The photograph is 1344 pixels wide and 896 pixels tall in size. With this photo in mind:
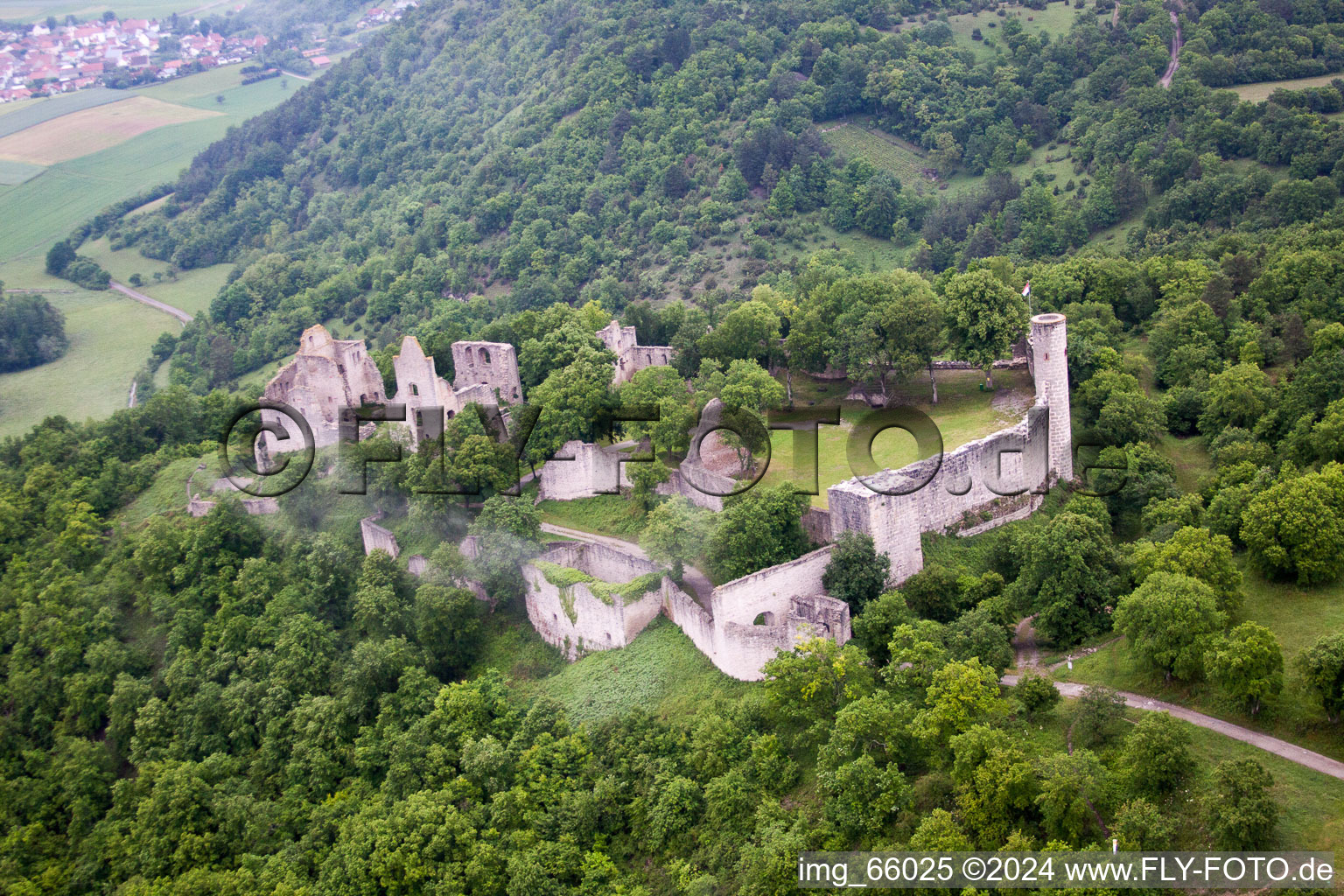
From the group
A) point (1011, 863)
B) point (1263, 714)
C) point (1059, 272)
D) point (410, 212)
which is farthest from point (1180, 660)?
point (410, 212)

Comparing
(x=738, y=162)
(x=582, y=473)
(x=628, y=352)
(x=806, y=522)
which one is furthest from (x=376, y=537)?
(x=738, y=162)

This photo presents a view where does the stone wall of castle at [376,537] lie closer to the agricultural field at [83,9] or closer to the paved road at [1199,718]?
the paved road at [1199,718]

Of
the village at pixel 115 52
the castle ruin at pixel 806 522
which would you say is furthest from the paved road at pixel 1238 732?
the village at pixel 115 52

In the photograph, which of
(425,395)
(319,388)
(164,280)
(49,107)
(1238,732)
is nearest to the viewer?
(1238,732)

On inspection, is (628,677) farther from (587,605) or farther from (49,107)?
(49,107)

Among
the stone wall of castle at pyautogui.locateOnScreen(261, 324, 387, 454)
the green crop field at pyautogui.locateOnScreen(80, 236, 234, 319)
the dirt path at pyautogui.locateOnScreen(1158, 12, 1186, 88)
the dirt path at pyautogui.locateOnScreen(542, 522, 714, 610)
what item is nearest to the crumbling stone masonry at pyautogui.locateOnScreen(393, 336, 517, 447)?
the stone wall of castle at pyautogui.locateOnScreen(261, 324, 387, 454)

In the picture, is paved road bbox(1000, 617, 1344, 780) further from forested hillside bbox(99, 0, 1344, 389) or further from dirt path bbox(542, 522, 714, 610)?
forested hillside bbox(99, 0, 1344, 389)

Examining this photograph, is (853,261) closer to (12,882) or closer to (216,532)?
(216,532)
